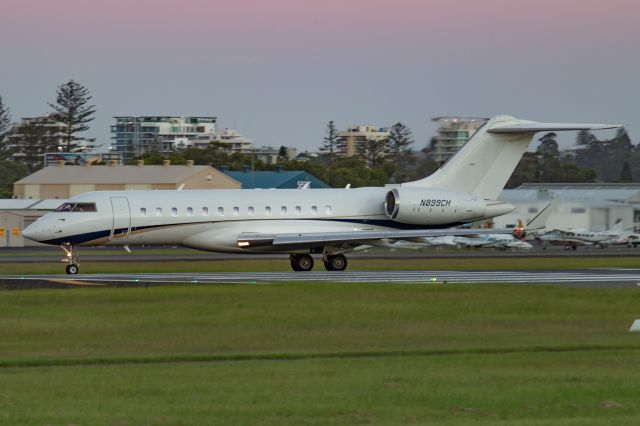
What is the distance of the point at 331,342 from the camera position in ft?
60.5

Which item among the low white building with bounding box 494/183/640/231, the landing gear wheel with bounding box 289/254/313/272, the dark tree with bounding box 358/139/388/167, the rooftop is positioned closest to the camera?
the landing gear wheel with bounding box 289/254/313/272

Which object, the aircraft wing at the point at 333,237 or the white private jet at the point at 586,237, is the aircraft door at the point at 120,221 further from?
the white private jet at the point at 586,237

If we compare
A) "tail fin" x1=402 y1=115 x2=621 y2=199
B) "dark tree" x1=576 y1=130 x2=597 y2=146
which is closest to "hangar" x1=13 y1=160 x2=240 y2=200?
"tail fin" x1=402 y1=115 x2=621 y2=199

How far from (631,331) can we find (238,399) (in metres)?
9.11

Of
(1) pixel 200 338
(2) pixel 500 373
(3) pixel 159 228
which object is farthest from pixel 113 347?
(3) pixel 159 228

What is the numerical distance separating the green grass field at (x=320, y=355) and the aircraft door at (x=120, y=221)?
10540 millimetres

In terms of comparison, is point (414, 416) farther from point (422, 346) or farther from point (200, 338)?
point (200, 338)

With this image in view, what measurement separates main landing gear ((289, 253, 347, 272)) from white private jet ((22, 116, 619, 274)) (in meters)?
0.03

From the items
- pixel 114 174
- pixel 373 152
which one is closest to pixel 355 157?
pixel 373 152

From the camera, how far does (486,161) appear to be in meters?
39.8

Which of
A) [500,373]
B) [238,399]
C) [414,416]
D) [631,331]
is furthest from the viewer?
[631,331]

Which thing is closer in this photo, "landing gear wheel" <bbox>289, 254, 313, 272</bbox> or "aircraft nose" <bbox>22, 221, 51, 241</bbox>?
"aircraft nose" <bbox>22, 221, 51, 241</bbox>

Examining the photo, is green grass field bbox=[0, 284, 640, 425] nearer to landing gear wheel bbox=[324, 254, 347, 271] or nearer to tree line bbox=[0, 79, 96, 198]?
landing gear wheel bbox=[324, 254, 347, 271]

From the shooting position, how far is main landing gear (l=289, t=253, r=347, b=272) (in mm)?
37875
